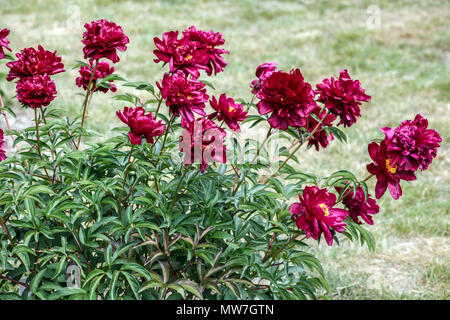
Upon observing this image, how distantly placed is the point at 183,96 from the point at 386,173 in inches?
21.8

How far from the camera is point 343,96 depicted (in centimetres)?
137

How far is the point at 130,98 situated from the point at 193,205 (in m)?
0.38

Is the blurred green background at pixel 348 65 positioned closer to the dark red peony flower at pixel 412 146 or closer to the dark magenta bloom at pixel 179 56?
the dark magenta bloom at pixel 179 56

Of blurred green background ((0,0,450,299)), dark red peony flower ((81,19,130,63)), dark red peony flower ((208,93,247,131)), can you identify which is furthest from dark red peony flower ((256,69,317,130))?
blurred green background ((0,0,450,299))

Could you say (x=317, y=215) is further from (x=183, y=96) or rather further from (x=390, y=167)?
(x=183, y=96)

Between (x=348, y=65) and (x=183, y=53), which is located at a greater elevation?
(x=183, y=53)

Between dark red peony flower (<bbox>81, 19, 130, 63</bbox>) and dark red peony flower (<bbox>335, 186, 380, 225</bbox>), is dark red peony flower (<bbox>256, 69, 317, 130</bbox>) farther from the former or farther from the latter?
dark red peony flower (<bbox>81, 19, 130, 63</bbox>)

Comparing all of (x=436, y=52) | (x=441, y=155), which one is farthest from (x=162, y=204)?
(x=436, y=52)

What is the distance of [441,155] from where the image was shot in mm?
3750

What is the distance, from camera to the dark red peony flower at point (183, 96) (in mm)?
1262

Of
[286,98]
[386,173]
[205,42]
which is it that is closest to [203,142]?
[286,98]

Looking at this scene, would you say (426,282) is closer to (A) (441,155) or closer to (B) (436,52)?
(A) (441,155)

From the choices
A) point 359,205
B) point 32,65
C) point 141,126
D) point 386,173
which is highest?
point 32,65

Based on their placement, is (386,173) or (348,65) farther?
(348,65)
